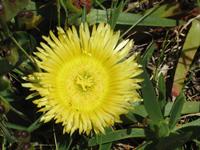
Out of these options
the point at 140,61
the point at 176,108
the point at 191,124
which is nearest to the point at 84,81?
the point at 140,61

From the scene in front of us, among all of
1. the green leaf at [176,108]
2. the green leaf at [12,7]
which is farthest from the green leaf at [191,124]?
the green leaf at [12,7]

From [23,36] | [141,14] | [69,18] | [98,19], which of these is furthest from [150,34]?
[23,36]

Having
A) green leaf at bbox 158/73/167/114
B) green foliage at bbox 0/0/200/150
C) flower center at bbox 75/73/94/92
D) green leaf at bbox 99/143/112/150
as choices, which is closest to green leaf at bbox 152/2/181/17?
green foliage at bbox 0/0/200/150

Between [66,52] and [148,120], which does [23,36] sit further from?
[148,120]

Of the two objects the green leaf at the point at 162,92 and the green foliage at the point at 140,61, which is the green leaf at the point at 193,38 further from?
the green leaf at the point at 162,92

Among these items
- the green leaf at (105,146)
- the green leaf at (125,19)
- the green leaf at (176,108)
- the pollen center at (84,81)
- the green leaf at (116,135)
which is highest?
the green leaf at (125,19)

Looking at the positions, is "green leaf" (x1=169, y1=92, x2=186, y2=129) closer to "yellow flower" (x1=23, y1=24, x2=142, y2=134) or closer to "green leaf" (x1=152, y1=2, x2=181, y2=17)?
"yellow flower" (x1=23, y1=24, x2=142, y2=134)

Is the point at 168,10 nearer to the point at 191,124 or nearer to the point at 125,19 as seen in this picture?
the point at 125,19
